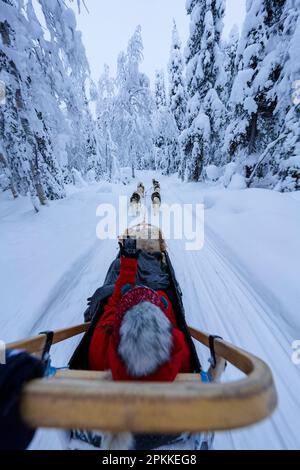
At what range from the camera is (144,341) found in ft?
3.40

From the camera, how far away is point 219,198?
7.82 m

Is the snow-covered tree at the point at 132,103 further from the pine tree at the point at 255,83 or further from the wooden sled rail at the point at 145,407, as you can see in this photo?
the wooden sled rail at the point at 145,407

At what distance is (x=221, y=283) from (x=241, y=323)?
0.90 m

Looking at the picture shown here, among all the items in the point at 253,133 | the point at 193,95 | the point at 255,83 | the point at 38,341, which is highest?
the point at 193,95

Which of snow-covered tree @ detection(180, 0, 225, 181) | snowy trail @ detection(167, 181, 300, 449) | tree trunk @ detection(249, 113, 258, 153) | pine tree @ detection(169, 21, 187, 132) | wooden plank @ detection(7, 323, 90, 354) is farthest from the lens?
pine tree @ detection(169, 21, 187, 132)

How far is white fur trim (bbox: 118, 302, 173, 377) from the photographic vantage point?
3.24 feet

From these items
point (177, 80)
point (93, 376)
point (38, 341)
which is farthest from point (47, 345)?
point (177, 80)

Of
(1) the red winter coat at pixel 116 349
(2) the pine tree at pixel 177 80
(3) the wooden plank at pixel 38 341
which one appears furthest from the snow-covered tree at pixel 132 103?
(3) the wooden plank at pixel 38 341

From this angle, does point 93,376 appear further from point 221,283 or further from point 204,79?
point 204,79

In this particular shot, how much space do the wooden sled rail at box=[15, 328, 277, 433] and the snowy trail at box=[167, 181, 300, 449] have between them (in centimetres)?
140

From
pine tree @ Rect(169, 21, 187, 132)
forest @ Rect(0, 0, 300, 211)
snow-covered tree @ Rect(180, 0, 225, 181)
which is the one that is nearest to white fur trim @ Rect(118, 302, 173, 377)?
forest @ Rect(0, 0, 300, 211)

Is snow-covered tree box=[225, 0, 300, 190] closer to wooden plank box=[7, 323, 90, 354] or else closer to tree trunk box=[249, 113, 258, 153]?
tree trunk box=[249, 113, 258, 153]

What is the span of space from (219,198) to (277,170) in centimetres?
197
